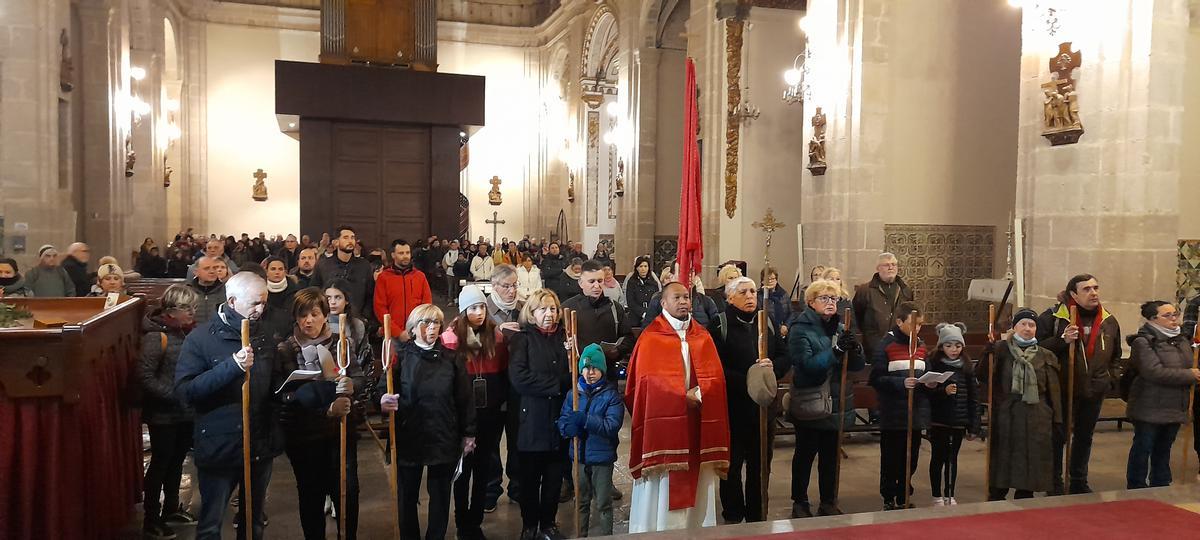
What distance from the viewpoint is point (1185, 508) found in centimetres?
345

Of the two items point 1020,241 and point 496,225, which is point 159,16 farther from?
point 1020,241

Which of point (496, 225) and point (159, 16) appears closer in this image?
point (159, 16)

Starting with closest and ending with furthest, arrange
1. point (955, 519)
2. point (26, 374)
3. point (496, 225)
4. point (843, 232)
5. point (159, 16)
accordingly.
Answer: point (955, 519) < point (26, 374) < point (843, 232) < point (159, 16) < point (496, 225)

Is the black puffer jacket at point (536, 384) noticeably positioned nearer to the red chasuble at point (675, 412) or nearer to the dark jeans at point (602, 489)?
the dark jeans at point (602, 489)

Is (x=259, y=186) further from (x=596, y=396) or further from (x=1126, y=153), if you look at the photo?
(x=596, y=396)

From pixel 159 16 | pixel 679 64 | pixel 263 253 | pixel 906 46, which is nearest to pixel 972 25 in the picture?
pixel 906 46

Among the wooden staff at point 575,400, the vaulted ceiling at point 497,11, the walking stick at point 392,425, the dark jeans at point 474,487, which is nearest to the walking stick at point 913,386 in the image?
the wooden staff at point 575,400

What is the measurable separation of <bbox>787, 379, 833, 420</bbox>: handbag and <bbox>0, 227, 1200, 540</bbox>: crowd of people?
0.04 ft

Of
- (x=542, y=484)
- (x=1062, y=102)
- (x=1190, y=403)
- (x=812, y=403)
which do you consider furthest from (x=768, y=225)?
(x=542, y=484)

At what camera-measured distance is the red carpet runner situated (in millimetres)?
3086

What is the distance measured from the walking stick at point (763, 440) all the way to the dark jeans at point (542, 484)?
1154 mm

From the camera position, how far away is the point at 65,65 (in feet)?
42.0

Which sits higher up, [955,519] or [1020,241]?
[1020,241]

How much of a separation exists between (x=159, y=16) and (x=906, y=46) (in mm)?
17140
